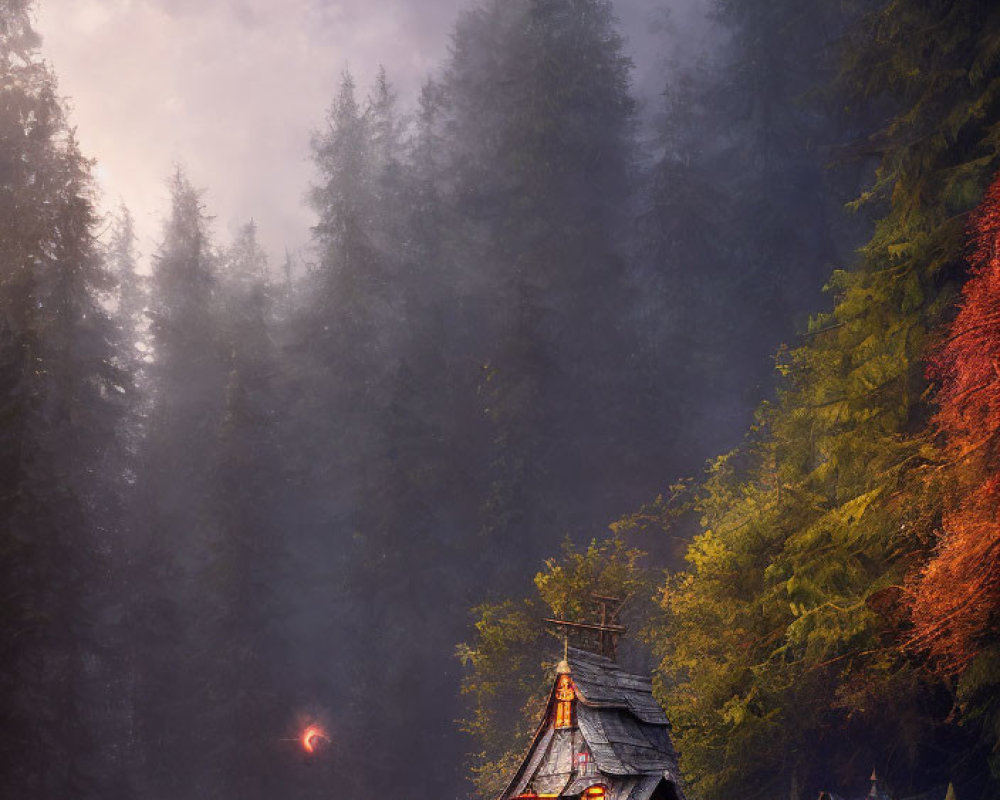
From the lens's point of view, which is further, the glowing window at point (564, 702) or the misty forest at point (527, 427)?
the misty forest at point (527, 427)

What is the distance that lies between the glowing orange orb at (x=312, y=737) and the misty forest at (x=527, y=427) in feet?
0.82

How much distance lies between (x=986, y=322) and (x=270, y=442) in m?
40.9

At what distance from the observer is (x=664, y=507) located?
3303cm

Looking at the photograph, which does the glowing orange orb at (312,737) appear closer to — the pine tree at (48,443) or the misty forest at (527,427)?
the misty forest at (527,427)

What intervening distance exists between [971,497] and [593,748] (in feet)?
21.9

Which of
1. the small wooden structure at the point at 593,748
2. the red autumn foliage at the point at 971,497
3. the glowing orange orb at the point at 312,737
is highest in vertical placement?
the glowing orange orb at the point at 312,737

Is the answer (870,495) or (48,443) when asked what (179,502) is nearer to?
(48,443)

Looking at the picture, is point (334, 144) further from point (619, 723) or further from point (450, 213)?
point (619, 723)

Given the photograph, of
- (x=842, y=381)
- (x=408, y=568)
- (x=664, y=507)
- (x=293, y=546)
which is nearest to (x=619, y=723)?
(x=842, y=381)

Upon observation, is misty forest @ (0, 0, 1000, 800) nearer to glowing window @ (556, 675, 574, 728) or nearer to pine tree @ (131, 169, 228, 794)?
pine tree @ (131, 169, 228, 794)

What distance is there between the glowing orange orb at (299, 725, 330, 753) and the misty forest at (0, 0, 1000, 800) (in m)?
0.25

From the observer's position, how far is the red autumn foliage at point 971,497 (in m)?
10.7

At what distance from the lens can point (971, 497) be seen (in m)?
11.2

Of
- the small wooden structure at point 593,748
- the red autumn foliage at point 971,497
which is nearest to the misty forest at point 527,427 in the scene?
the red autumn foliage at point 971,497
